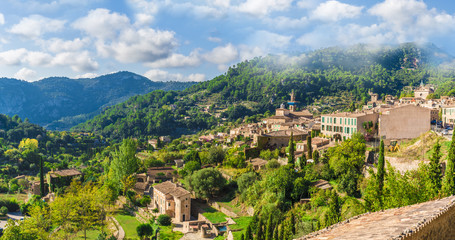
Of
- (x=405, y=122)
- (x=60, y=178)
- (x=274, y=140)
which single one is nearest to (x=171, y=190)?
(x=274, y=140)

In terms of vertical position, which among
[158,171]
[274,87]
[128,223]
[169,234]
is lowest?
[128,223]

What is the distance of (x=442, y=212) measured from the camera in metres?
7.15

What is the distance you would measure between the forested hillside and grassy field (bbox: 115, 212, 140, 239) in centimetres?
7511

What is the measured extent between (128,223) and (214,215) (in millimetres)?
10622

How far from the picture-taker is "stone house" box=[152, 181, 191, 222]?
108ft

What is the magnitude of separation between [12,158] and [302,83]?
10513cm

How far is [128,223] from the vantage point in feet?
115

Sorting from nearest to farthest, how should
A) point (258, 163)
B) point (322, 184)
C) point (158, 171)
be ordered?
point (322, 184)
point (258, 163)
point (158, 171)

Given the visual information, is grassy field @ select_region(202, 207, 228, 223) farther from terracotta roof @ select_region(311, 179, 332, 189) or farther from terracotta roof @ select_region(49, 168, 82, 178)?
terracotta roof @ select_region(49, 168, 82, 178)

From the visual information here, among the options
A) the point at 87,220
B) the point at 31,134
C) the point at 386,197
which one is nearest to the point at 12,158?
the point at 31,134

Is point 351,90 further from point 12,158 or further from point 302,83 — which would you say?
point 12,158

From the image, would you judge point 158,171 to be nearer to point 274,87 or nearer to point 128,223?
point 128,223

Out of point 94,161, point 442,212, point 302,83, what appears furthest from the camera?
point 302,83

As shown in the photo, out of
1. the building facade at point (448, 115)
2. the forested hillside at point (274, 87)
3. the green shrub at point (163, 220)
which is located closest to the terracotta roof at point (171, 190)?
the green shrub at point (163, 220)
